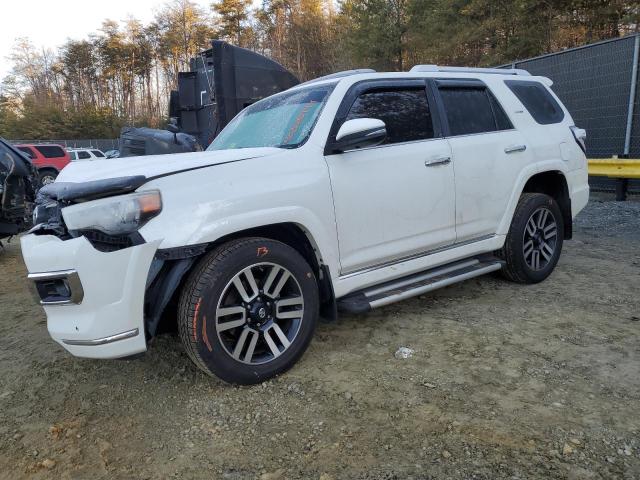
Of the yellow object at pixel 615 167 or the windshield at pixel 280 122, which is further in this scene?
the yellow object at pixel 615 167

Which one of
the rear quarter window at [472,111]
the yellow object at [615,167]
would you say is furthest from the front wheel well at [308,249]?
the yellow object at [615,167]

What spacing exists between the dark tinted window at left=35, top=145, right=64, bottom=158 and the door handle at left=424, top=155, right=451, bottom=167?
19.4 metres

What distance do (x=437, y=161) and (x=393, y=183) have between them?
1.50 ft

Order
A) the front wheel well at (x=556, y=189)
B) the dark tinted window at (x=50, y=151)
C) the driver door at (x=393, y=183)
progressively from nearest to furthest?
the driver door at (x=393, y=183)
the front wheel well at (x=556, y=189)
the dark tinted window at (x=50, y=151)

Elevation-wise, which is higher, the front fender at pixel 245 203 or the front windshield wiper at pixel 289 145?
the front windshield wiper at pixel 289 145

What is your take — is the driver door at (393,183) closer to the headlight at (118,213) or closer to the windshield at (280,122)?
the windshield at (280,122)

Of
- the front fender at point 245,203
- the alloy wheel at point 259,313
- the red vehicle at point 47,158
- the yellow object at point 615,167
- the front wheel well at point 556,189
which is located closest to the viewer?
the front fender at point 245,203

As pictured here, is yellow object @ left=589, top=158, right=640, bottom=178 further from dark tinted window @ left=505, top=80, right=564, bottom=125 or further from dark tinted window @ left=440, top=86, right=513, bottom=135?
dark tinted window @ left=440, top=86, right=513, bottom=135

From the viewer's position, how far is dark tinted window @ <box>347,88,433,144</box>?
328 cm

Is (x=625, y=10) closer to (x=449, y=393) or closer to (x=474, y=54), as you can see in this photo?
(x=474, y=54)

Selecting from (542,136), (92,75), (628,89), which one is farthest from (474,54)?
(92,75)

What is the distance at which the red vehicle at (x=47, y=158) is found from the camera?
18.2m

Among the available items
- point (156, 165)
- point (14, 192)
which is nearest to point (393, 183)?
point (156, 165)

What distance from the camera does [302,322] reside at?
111 inches
